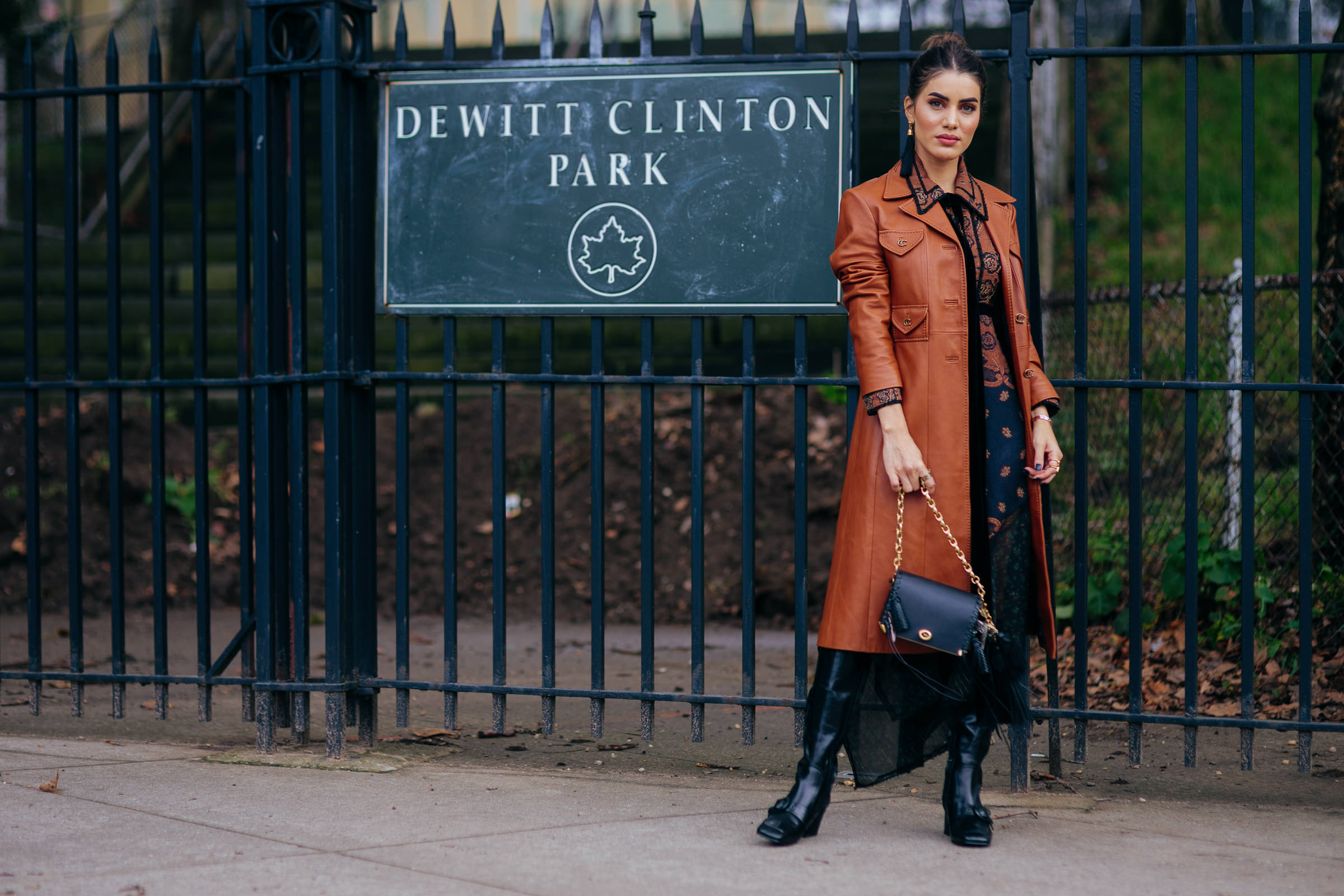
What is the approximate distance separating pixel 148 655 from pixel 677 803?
13.1ft

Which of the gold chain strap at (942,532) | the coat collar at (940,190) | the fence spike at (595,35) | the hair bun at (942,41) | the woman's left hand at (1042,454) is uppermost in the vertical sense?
the fence spike at (595,35)

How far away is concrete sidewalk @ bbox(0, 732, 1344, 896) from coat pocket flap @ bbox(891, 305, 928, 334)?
1.35 m

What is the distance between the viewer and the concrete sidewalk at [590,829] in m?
3.23

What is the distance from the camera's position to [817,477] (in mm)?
9289

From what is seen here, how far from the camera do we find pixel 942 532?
3551mm

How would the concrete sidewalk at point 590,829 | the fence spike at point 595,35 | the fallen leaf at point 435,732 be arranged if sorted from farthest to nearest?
the fallen leaf at point 435,732, the fence spike at point 595,35, the concrete sidewalk at point 590,829

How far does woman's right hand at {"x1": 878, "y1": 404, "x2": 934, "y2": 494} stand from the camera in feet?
11.3

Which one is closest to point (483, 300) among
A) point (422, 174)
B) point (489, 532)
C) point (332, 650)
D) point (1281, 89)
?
point (422, 174)

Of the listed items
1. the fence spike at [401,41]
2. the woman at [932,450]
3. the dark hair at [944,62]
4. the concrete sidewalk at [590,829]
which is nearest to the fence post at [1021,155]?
the concrete sidewalk at [590,829]

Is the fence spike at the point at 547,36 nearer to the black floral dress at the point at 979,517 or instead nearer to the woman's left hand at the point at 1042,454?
the black floral dress at the point at 979,517

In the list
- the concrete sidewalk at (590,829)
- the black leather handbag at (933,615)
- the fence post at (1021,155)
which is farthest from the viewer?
the fence post at (1021,155)

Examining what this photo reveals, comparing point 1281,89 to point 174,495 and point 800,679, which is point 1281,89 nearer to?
point 174,495

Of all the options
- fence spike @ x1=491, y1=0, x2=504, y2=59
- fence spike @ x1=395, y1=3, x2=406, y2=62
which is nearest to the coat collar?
fence spike @ x1=491, y1=0, x2=504, y2=59

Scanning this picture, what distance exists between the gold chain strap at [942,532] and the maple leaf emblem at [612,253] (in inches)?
50.5
